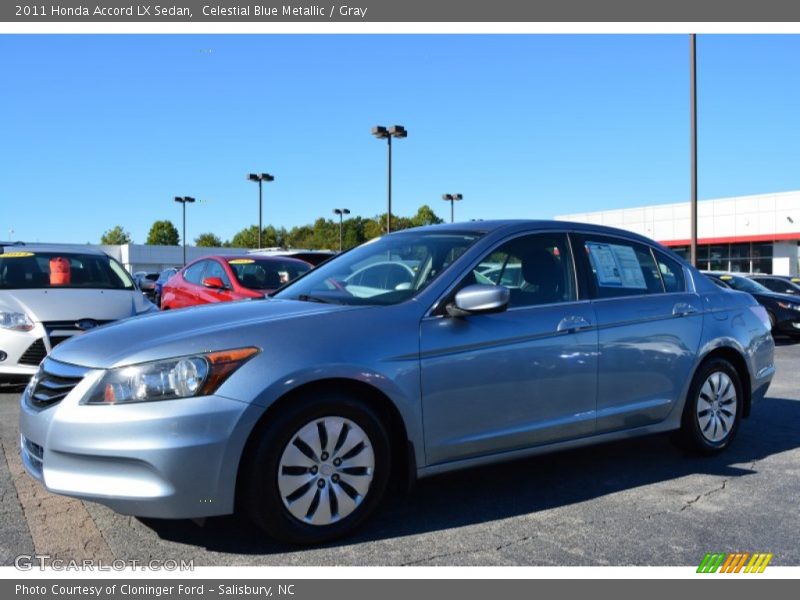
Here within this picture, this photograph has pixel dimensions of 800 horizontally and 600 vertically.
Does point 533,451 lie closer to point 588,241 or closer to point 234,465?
point 588,241

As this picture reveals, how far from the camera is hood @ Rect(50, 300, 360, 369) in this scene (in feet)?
11.4

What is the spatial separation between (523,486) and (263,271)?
245 inches

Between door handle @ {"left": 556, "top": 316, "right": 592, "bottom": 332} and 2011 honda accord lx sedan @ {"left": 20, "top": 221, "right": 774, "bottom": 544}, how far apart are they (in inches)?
0.5

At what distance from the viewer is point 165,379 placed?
3398 mm

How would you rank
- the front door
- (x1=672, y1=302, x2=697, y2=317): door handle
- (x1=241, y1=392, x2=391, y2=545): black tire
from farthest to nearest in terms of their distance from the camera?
(x1=672, y1=302, x2=697, y2=317): door handle < the front door < (x1=241, y1=392, x2=391, y2=545): black tire

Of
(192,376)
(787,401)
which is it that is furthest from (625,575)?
(787,401)

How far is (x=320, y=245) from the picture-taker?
107 metres

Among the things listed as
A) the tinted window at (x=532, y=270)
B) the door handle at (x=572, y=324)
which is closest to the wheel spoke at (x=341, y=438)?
the tinted window at (x=532, y=270)

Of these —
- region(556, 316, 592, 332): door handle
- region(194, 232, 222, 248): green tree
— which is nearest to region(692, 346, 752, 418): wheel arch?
region(556, 316, 592, 332): door handle

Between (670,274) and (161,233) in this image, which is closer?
(670,274)

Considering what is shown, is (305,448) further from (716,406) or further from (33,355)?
(33,355)

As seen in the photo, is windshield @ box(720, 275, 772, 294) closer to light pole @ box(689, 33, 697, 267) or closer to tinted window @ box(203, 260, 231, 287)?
light pole @ box(689, 33, 697, 267)

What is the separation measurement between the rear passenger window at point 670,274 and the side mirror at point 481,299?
5.92 ft

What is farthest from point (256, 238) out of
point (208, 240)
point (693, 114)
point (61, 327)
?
point (61, 327)
